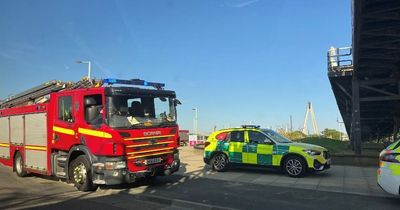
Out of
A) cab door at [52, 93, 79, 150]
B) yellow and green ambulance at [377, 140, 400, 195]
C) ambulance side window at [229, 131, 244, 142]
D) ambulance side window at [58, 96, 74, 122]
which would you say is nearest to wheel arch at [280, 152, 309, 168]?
ambulance side window at [229, 131, 244, 142]

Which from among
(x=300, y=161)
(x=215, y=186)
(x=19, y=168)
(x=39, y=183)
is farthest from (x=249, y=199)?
(x=19, y=168)

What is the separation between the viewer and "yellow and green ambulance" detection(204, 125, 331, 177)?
45.0ft

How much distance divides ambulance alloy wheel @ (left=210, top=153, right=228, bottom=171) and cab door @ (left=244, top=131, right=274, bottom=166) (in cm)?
88

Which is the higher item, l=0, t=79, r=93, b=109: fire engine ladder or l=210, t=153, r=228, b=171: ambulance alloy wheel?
l=0, t=79, r=93, b=109: fire engine ladder

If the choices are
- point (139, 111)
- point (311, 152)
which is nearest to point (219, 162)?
point (311, 152)

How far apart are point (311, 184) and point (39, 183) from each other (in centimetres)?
777

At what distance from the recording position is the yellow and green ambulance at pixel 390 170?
867cm

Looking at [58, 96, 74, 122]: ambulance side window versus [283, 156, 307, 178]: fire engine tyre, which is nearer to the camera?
[58, 96, 74, 122]: ambulance side window

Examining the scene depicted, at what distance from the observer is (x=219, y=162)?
1556cm

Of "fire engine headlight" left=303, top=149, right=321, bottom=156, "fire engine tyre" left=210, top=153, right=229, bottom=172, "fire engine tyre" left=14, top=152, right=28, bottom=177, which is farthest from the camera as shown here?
"fire engine tyre" left=210, top=153, right=229, bottom=172

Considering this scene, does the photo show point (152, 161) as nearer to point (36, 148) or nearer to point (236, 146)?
point (36, 148)

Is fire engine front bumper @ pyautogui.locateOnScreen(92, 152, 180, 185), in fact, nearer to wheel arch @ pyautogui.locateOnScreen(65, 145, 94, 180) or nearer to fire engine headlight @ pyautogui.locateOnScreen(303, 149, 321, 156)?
wheel arch @ pyautogui.locateOnScreen(65, 145, 94, 180)

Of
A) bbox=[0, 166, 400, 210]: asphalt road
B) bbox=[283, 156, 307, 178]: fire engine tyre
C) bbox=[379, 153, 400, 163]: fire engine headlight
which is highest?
bbox=[379, 153, 400, 163]: fire engine headlight

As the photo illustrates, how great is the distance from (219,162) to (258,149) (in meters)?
1.66
